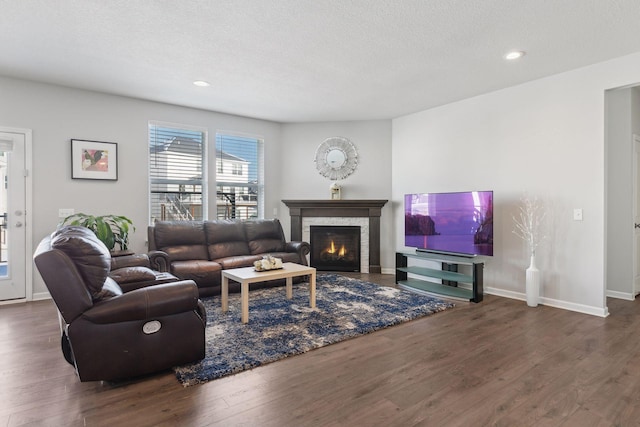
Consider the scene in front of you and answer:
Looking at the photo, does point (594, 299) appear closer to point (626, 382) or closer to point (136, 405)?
point (626, 382)

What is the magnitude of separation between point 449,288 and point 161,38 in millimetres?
4192

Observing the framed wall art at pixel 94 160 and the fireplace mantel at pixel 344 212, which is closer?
the framed wall art at pixel 94 160

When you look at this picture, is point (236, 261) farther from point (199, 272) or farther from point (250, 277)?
Answer: point (250, 277)

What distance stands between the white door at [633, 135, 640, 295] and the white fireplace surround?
343 centimetres

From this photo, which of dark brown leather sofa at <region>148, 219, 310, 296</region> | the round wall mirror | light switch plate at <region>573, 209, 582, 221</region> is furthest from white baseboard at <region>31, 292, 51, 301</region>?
light switch plate at <region>573, 209, 582, 221</region>

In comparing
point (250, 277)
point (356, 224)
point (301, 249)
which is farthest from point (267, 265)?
point (356, 224)

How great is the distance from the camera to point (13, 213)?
158 inches

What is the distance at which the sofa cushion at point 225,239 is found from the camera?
478 centimetres

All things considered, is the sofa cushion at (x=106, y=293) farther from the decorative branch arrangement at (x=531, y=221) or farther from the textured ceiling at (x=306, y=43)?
the decorative branch arrangement at (x=531, y=221)

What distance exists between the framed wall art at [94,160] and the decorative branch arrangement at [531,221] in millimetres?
5195

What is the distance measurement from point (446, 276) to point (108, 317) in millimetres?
3637

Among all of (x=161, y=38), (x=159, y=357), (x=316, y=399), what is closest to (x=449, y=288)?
(x=316, y=399)

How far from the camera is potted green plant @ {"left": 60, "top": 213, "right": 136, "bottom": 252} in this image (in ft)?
13.2

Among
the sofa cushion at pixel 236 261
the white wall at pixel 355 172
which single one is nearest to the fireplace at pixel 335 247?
the white wall at pixel 355 172
